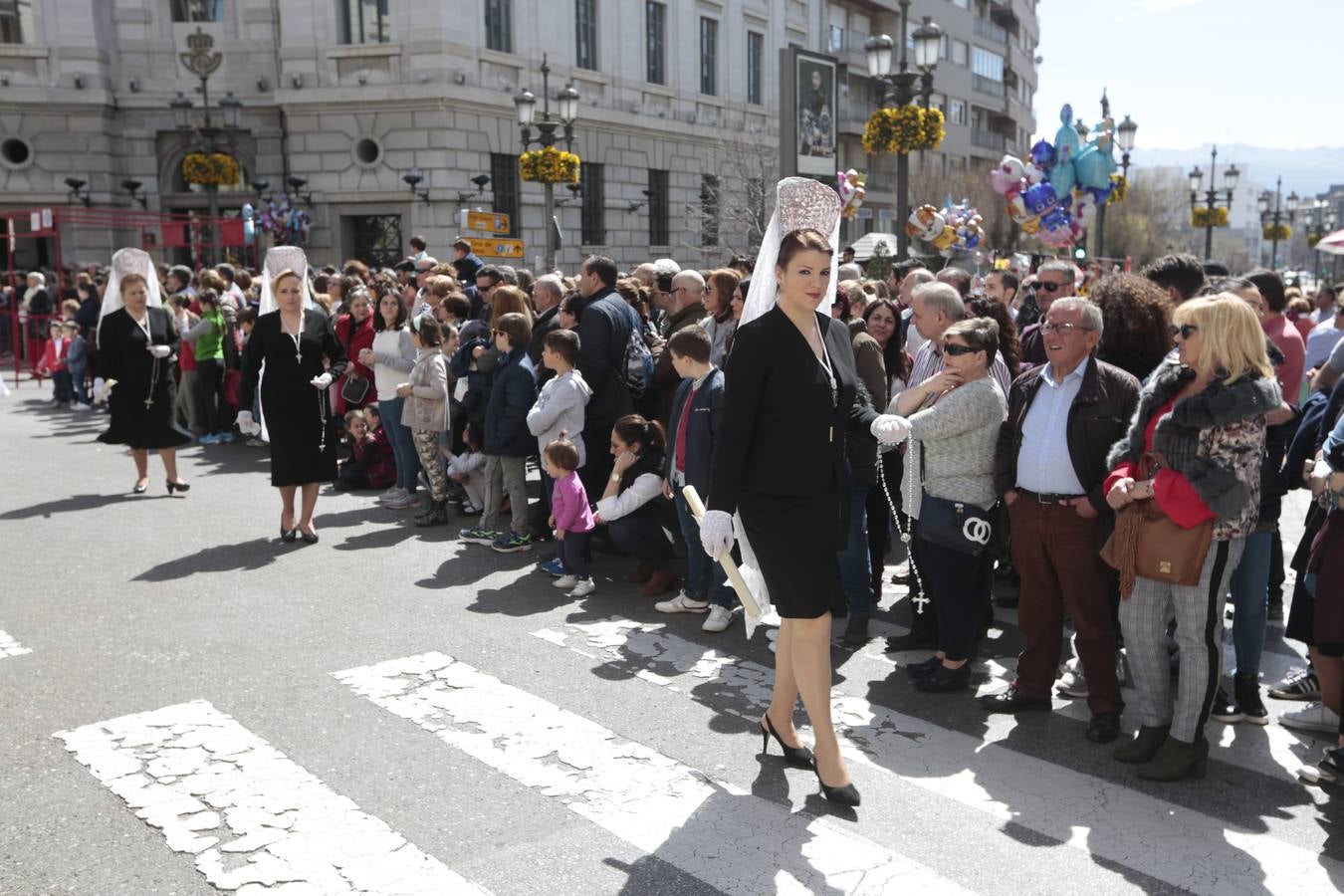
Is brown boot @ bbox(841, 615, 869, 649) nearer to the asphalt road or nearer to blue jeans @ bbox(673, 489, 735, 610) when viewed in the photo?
the asphalt road

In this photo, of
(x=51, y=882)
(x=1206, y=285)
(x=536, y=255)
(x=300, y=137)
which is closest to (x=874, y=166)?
(x=536, y=255)

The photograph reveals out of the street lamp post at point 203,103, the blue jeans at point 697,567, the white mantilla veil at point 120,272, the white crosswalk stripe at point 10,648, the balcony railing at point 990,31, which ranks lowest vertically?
the white crosswalk stripe at point 10,648

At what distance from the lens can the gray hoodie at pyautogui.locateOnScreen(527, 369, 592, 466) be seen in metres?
7.98

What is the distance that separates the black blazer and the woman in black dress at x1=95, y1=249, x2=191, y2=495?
798 cm

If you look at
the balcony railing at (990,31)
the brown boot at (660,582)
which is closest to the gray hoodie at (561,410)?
the brown boot at (660,582)

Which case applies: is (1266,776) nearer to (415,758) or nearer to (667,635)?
(667,635)

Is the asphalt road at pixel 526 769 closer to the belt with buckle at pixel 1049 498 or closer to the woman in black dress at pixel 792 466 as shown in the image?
the woman in black dress at pixel 792 466

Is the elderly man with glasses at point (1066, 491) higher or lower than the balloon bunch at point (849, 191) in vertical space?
lower

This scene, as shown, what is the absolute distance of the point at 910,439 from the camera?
5.70 metres

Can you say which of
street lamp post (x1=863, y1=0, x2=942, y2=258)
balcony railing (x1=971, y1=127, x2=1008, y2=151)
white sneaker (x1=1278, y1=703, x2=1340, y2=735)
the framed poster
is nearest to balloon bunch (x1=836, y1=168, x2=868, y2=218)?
street lamp post (x1=863, y1=0, x2=942, y2=258)

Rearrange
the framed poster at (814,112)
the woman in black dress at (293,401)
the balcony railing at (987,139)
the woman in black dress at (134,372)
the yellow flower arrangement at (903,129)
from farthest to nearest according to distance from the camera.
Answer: the balcony railing at (987,139) → the yellow flower arrangement at (903,129) → the framed poster at (814,112) → the woman in black dress at (134,372) → the woman in black dress at (293,401)

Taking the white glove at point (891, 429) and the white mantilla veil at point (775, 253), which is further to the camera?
the white glove at point (891, 429)

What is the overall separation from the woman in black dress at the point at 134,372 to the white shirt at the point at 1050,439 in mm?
8397

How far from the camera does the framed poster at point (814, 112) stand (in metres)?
13.6
